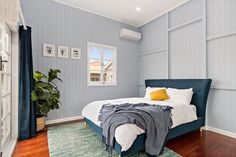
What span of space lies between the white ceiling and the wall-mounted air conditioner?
399 millimetres

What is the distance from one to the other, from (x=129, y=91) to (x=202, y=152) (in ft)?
10.2

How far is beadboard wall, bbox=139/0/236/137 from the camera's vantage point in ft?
9.50

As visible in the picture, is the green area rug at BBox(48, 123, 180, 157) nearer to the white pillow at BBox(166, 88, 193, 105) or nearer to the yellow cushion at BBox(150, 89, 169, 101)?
the white pillow at BBox(166, 88, 193, 105)

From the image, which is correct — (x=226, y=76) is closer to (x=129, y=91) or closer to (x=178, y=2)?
(x=178, y=2)

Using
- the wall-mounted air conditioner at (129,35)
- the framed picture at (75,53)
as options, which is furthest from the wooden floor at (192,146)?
the wall-mounted air conditioner at (129,35)

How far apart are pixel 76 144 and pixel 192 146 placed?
1970 millimetres

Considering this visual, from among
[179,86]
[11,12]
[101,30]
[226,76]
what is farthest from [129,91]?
[11,12]

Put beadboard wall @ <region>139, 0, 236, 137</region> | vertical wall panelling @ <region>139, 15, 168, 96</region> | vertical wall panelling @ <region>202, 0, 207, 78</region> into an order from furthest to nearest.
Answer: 1. vertical wall panelling @ <region>139, 15, 168, 96</region>
2. vertical wall panelling @ <region>202, 0, 207, 78</region>
3. beadboard wall @ <region>139, 0, 236, 137</region>

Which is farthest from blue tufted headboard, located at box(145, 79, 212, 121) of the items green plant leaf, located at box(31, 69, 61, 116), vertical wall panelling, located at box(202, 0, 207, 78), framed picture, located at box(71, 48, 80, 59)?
green plant leaf, located at box(31, 69, 61, 116)

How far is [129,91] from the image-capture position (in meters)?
5.14

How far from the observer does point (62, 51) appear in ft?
12.5

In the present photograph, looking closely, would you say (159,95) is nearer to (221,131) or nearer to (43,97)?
(221,131)

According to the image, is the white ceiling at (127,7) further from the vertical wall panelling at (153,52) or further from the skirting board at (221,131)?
the skirting board at (221,131)

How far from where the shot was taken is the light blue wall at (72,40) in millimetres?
A: 3527
